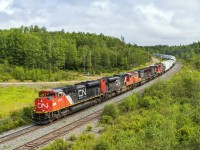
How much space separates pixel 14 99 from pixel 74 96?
1450 cm

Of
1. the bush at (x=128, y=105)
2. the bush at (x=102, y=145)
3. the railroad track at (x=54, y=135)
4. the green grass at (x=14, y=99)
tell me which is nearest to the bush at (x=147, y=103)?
the bush at (x=128, y=105)

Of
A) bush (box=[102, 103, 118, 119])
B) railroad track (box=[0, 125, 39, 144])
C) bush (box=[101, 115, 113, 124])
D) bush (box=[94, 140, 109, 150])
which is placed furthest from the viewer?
bush (box=[102, 103, 118, 119])

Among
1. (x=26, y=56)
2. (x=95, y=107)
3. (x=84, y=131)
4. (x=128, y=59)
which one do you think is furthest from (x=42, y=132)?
(x=128, y=59)

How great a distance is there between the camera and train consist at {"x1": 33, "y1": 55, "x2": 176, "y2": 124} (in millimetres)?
28250

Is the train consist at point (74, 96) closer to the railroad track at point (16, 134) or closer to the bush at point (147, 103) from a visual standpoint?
the railroad track at point (16, 134)

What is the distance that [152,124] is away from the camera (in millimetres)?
21516

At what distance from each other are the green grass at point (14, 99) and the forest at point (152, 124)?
42.5 ft

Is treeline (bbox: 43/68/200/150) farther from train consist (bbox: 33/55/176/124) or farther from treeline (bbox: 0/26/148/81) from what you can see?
treeline (bbox: 0/26/148/81)

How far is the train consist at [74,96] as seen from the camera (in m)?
28.2

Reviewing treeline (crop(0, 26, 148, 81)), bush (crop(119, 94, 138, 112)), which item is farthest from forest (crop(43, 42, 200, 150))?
treeline (crop(0, 26, 148, 81))

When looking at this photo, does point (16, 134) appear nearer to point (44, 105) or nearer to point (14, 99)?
point (44, 105)

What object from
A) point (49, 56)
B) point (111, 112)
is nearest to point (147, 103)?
point (111, 112)

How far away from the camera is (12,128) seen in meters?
27.5

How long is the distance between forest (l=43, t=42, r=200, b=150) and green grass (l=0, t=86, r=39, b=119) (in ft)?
42.5
